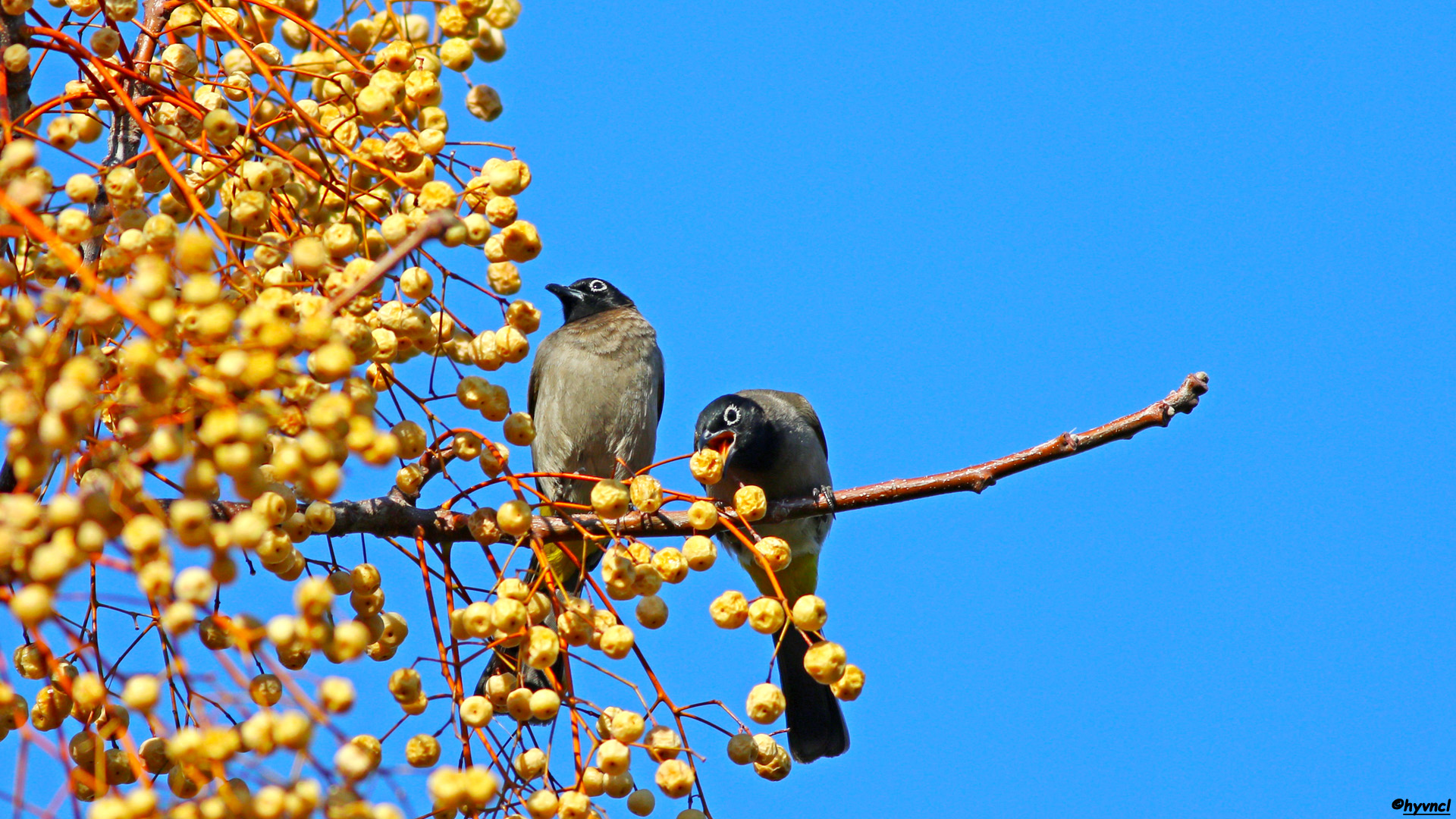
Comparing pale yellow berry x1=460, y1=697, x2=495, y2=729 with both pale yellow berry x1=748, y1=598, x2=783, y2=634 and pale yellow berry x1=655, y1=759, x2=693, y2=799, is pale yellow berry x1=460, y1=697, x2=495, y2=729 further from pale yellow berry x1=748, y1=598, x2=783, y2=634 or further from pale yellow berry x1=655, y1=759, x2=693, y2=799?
pale yellow berry x1=748, y1=598, x2=783, y2=634

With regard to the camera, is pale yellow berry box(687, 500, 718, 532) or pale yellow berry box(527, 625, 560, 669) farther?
pale yellow berry box(687, 500, 718, 532)

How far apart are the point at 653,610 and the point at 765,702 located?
0.86ft

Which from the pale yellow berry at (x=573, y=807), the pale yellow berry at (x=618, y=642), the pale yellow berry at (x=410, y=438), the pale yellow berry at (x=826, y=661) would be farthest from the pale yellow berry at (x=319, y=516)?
the pale yellow berry at (x=826, y=661)

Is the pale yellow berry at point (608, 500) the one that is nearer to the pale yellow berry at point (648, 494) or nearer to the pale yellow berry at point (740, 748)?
the pale yellow berry at point (648, 494)

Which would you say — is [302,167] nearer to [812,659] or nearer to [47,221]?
[47,221]

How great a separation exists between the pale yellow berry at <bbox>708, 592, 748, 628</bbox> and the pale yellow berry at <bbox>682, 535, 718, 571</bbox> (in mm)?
70

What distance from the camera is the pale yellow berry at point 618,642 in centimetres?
218

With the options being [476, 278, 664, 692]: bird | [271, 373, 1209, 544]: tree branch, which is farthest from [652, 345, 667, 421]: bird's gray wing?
[271, 373, 1209, 544]: tree branch

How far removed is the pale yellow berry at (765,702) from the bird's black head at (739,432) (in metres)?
2.96

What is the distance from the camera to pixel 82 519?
1503 millimetres

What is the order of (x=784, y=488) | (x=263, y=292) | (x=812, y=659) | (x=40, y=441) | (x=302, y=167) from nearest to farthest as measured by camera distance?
(x=40, y=441), (x=263, y=292), (x=302, y=167), (x=812, y=659), (x=784, y=488)

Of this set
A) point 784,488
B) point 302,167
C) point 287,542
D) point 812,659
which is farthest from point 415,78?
point 784,488

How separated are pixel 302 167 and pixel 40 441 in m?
0.66

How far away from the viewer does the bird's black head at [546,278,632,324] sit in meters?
7.00
